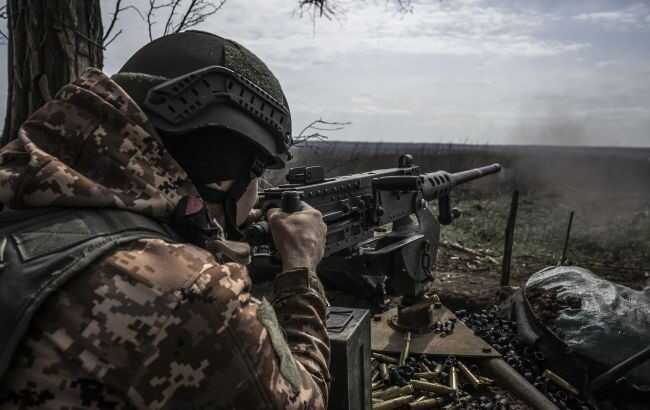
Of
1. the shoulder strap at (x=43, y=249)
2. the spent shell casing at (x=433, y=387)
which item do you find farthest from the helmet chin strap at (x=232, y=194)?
the spent shell casing at (x=433, y=387)

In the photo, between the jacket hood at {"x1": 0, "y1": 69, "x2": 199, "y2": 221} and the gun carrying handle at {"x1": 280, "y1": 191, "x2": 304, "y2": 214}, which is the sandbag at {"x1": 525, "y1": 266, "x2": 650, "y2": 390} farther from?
the jacket hood at {"x1": 0, "y1": 69, "x2": 199, "y2": 221}

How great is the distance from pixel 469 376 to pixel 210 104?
3917 millimetres

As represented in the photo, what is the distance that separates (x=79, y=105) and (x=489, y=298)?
7.49 metres

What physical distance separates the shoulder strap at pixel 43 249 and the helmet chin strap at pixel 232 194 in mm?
454

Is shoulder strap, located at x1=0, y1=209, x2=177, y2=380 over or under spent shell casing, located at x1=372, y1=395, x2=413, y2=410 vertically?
over

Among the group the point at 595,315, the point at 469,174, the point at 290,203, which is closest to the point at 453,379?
the point at 595,315

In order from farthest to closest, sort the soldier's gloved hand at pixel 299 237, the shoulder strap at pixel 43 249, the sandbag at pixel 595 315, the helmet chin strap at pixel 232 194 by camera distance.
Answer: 1. the sandbag at pixel 595 315
2. the soldier's gloved hand at pixel 299 237
3. the helmet chin strap at pixel 232 194
4. the shoulder strap at pixel 43 249

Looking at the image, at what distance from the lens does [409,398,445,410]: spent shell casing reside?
166 inches

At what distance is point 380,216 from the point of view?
4402 mm


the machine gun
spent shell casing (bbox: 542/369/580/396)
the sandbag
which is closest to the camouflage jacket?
the machine gun

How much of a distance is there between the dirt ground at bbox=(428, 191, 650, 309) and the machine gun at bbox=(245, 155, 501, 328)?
8.82 feet

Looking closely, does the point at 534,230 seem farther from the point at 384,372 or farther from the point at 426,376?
the point at 384,372

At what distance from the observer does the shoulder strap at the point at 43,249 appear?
1.21 metres

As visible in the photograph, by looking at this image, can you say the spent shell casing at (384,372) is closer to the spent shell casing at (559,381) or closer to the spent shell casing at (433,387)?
the spent shell casing at (433,387)
